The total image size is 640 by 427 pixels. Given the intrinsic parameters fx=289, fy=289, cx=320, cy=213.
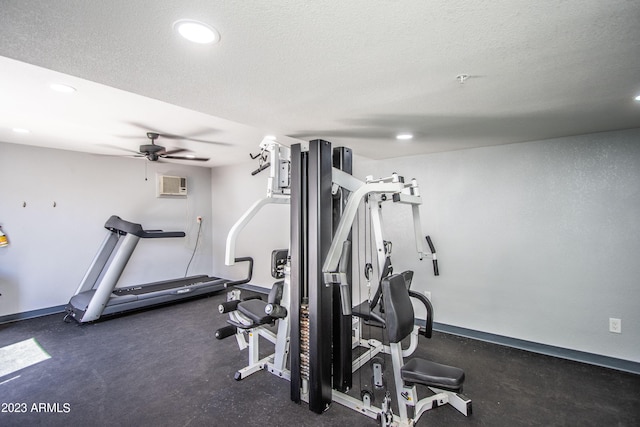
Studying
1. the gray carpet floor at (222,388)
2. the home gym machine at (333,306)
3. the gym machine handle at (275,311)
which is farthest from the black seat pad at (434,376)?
the gym machine handle at (275,311)

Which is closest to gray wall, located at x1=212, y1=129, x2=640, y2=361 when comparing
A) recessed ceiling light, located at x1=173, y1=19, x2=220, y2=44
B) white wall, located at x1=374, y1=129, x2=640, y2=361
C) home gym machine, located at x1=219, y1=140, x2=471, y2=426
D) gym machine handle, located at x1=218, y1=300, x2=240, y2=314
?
white wall, located at x1=374, y1=129, x2=640, y2=361

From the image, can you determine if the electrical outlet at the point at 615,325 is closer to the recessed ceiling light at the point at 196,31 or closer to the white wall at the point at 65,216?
the recessed ceiling light at the point at 196,31

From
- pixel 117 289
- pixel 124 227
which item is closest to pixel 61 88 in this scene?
pixel 124 227

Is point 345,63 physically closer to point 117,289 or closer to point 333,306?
point 333,306

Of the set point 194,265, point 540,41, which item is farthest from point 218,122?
point 194,265

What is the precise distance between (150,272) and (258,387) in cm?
352

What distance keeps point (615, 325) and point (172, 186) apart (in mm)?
5957

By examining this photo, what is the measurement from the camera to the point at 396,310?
1818 mm

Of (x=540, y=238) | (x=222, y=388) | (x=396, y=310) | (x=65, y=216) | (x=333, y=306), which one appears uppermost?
(x=65, y=216)

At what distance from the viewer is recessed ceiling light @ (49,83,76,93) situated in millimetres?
1979

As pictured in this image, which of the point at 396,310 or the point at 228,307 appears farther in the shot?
the point at 228,307

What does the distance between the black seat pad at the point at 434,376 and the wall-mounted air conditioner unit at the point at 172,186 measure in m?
4.71

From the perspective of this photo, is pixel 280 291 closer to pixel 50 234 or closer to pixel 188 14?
pixel 188 14

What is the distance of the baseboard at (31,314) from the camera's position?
143 inches
